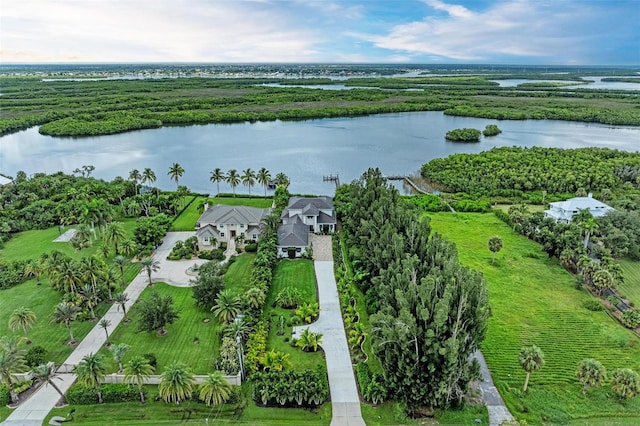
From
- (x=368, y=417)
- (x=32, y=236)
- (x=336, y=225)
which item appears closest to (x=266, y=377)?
(x=368, y=417)

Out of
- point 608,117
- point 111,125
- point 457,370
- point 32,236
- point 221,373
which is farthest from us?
point 608,117

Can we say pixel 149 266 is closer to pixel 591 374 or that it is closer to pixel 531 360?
pixel 531 360

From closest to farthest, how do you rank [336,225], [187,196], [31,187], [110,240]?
[110,240] < [336,225] < [31,187] < [187,196]

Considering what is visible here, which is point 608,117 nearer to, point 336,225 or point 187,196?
point 336,225

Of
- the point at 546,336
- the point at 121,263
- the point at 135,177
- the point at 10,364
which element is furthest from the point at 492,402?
the point at 135,177

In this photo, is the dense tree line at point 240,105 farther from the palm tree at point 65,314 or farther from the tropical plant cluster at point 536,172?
the palm tree at point 65,314

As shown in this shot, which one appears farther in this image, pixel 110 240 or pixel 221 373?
pixel 110 240

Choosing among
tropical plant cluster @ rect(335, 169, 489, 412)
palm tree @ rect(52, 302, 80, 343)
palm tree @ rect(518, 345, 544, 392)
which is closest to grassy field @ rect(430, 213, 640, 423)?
palm tree @ rect(518, 345, 544, 392)

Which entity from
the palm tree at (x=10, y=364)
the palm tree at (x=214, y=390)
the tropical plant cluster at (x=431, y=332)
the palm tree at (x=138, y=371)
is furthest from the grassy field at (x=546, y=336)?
the palm tree at (x=10, y=364)
